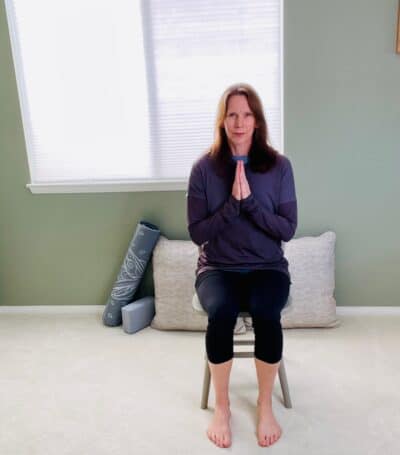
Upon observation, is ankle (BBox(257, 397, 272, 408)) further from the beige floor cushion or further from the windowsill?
the windowsill

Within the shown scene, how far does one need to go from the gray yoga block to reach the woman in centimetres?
75

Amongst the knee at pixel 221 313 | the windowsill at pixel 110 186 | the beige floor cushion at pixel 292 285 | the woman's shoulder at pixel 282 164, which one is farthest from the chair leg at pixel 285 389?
the windowsill at pixel 110 186

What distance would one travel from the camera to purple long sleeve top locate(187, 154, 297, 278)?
173 centimetres

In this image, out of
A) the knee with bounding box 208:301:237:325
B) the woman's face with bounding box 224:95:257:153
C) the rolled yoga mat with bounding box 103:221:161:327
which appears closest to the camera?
the knee with bounding box 208:301:237:325

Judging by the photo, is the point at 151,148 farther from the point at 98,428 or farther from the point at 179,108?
the point at 98,428

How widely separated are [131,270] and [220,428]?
1080mm

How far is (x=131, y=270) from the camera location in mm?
2482

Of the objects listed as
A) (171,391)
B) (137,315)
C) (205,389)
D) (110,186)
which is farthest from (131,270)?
(205,389)

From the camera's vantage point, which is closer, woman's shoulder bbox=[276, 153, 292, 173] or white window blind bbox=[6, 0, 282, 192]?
woman's shoulder bbox=[276, 153, 292, 173]

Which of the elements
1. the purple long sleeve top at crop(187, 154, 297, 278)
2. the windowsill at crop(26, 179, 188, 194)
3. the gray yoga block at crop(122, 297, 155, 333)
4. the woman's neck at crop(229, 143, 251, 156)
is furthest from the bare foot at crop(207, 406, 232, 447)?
the windowsill at crop(26, 179, 188, 194)

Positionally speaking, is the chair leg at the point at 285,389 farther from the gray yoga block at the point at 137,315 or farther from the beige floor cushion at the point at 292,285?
the gray yoga block at the point at 137,315

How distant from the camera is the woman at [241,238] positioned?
1.61 meters

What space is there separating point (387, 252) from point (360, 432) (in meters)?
1.06

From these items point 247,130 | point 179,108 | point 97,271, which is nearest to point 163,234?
point 97,271
